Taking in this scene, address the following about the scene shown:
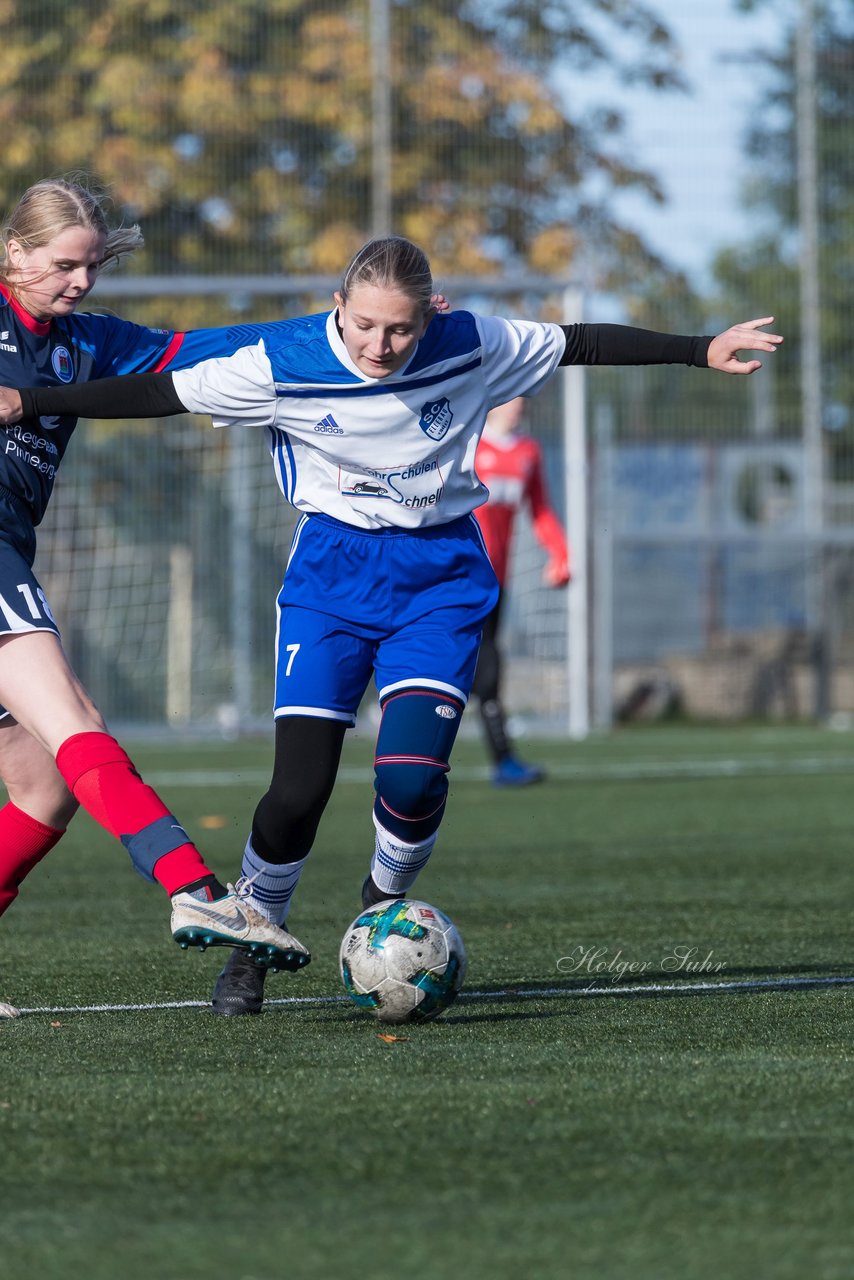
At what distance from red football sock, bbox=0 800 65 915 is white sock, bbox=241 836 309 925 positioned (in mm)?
447

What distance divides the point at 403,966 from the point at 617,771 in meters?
8.29

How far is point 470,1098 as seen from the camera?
3129mm

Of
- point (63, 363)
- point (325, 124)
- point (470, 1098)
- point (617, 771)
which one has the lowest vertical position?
point (617, 771)

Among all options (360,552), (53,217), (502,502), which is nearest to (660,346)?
(360,552)

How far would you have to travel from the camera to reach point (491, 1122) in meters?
2.94

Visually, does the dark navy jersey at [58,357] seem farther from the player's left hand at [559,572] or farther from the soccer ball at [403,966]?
the player's left hand at [559,572]

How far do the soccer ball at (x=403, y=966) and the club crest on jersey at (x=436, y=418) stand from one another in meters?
1.08

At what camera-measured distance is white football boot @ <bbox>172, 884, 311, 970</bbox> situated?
356 centimetres

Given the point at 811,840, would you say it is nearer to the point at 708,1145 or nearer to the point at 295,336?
the point at 295,336

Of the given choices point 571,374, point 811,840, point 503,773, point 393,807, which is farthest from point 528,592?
point 393,807

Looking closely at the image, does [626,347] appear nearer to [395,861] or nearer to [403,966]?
[395,861]

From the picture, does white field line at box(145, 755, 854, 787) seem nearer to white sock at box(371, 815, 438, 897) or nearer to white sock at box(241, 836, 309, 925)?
white sock at box(371, 815, 438, 897)

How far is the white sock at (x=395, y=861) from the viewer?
14.8 feet

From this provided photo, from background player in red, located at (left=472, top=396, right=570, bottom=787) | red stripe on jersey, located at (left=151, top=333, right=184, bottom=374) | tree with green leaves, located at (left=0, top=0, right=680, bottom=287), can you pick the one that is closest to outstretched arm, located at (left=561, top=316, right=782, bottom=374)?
red stripe on jersey, located at (left=151, top=333, right=184, bottom=374)
